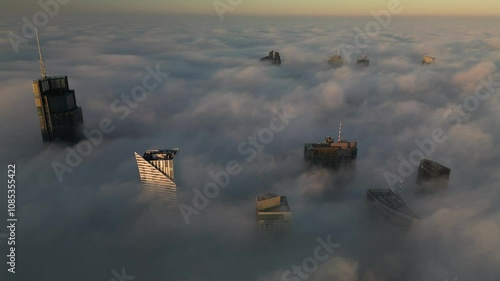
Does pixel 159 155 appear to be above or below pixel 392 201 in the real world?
above

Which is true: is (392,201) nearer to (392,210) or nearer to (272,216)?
(392,210)

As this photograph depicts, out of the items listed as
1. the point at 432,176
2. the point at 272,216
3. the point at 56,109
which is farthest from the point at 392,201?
the point at 56,109

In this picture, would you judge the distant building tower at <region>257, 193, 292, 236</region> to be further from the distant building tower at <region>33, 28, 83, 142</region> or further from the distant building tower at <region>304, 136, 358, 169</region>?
the distant building tower at <region>33, 28, 83, 142</region>

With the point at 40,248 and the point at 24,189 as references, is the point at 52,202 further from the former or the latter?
the point at 40,248

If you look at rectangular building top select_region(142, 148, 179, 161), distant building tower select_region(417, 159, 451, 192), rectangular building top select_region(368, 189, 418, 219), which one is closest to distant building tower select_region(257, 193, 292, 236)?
rectangular building top select_region(142, 148, 179, 161)

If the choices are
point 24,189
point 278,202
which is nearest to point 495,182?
point 278,202

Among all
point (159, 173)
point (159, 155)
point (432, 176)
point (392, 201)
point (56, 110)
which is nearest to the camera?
point (159, 173)

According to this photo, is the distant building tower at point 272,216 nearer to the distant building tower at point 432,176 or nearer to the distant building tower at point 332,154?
the distant building tower at point 332,154
